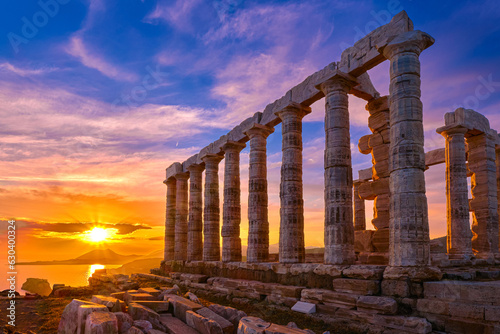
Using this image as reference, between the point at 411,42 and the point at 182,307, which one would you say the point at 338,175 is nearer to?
the point at 411,42

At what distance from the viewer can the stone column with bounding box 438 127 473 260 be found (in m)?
18.5

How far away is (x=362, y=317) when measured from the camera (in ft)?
35.6

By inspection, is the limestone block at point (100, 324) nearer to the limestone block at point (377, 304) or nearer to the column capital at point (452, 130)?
the limestone block at point (377, 304)

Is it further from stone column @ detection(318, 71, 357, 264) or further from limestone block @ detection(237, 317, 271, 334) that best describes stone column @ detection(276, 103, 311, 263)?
limestone block @ detection(237, 317, 271, 334)

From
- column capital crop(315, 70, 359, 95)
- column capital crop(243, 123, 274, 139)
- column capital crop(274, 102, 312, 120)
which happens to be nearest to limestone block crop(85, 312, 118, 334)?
column capital crop(315, 70, 359, 95)

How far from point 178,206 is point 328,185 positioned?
58.4 ft

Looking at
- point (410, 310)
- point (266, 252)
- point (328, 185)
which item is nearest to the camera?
point (410, 310)

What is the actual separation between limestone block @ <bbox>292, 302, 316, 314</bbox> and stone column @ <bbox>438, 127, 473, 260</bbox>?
948 cm

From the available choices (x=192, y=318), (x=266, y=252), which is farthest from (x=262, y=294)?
(x=192, y=318)

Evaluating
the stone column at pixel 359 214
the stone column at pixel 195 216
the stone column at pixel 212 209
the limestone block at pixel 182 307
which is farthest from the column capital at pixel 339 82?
the stone column at pixel 359 214

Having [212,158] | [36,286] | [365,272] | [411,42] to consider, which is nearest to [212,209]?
[212,158]

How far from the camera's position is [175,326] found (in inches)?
376

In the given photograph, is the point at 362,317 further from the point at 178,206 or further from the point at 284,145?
the point at 178,206

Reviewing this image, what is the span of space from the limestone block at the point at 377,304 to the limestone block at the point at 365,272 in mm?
827
